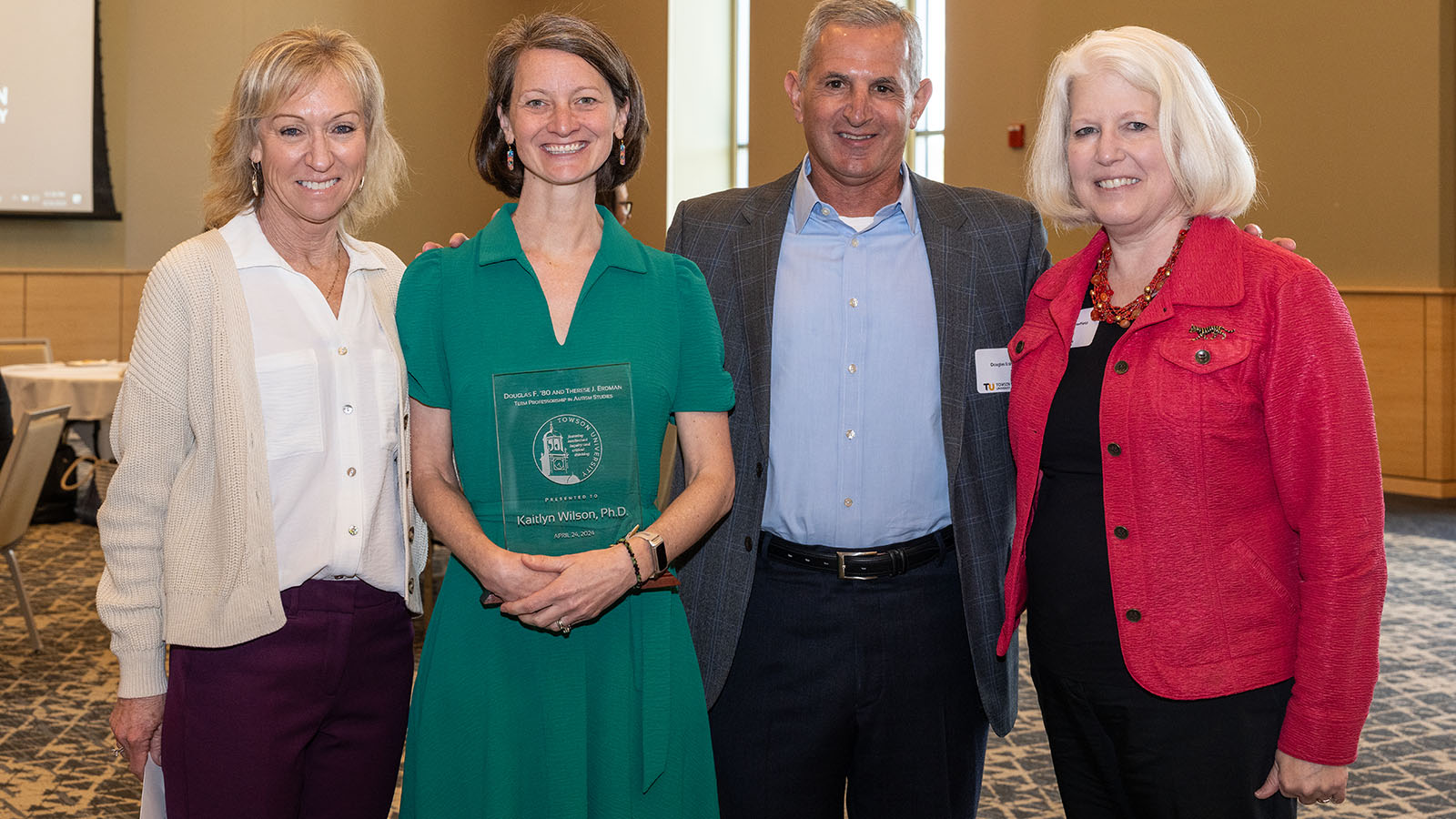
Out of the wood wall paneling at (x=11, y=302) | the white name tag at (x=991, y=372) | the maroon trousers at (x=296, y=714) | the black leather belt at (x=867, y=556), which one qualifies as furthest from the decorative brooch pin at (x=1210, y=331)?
the wood wall paneling at (x=11, y=302)

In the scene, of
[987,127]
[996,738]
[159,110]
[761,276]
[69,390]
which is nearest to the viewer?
[761,276]

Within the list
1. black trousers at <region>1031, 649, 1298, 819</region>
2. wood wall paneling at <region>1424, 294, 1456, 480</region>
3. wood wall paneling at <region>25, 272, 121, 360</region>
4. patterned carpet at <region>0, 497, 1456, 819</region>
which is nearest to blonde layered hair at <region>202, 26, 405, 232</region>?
black trousers at <region>1031, 649, 1298, 819</region>

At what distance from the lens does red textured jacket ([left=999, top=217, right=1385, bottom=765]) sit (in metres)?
1.70

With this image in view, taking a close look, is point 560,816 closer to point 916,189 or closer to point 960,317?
point 960,317

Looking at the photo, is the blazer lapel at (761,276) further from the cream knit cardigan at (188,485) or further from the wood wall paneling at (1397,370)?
the wood wall paneling at (1397,370)

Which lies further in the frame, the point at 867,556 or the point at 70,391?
the point at 70,391

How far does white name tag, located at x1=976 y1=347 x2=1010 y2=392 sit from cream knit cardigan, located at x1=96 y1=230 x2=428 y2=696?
51.1 inches

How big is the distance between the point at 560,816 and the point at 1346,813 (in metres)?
2.92

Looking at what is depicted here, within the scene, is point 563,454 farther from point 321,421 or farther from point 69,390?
point 69,390

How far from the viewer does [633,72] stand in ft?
6.40

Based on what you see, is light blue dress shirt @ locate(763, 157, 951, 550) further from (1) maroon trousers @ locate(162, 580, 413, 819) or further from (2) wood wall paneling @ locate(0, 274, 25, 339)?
(2) wood wall paneling @ locate(0, 274, 25, 339)

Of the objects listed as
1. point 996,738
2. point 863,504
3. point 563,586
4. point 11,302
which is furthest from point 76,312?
point 563,586

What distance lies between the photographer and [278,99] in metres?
1.85

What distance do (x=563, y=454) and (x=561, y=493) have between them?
0.06 meters
